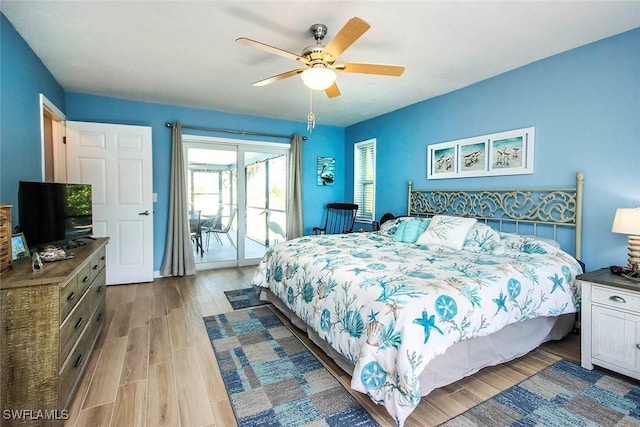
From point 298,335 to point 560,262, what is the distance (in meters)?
2.16

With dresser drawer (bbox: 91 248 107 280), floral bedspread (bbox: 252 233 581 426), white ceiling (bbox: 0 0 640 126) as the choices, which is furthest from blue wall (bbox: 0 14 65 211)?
floral bedspread (bbox: 252 233 581 426)

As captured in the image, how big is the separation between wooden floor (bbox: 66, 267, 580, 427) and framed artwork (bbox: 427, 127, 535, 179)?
1667 mm

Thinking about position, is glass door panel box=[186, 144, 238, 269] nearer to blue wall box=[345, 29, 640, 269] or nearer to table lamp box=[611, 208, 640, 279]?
blue wall box=[345, 29, 640, 269]

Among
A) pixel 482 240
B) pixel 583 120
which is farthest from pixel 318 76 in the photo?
pixel 583 120

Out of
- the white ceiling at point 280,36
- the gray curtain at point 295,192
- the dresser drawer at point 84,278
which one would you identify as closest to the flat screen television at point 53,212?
the dresser drawer at point 84,278

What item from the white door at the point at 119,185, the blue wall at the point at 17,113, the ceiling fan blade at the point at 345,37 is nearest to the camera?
the ceiling fan blade at the point at 345,37

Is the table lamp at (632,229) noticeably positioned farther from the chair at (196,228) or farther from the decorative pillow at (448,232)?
the chair at (196,228)

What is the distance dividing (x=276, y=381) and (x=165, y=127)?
3.98 m

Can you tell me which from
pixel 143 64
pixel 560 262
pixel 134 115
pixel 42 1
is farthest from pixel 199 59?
pixel 560 262

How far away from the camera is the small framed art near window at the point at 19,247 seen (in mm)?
1862

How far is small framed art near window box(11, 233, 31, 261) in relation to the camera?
1.86m

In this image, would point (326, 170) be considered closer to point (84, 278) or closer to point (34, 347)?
point (84, 278)

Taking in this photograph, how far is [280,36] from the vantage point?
97.3 inches

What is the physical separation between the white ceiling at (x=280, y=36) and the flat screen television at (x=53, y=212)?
1246 millimetres
